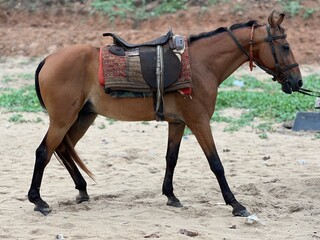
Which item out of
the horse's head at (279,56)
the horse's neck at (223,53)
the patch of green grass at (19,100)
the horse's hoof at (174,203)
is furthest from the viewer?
the patch of green grass at (19,100)

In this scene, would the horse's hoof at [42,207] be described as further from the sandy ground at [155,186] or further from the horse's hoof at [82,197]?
the horse's hoof at [82,197]

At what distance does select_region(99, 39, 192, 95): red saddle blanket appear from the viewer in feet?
21.2

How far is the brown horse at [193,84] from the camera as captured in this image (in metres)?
6.54

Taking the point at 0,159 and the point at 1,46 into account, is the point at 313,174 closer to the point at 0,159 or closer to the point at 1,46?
the point at 0,159

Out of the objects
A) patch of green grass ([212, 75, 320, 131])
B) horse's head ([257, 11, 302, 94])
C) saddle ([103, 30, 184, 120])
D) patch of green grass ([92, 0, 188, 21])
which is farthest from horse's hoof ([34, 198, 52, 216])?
patch of green grass ([92, 0, 188, 21])

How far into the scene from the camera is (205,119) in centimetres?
653

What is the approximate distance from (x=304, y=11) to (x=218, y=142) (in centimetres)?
1060

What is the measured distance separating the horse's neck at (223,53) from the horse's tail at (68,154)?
1.55 meters

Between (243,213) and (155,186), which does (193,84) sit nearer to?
(243,213)

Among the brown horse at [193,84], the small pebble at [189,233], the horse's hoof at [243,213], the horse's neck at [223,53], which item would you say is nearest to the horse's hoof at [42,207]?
the brown horse at [193,84]

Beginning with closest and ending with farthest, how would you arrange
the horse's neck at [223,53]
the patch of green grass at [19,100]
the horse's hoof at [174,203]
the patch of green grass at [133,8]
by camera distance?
the horse's neck at [223,53], the horse's hoof at [174,203], the patch of green grass at [19,100], the patch of green grass at [133,8]

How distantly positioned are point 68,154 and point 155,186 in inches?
48.1

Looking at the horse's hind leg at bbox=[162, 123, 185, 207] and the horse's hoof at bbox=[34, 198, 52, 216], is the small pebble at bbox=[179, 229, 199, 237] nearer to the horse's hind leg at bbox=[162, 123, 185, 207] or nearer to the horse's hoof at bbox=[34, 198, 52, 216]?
the horse's hind leg at bbox=[162, 123, 185, 207]

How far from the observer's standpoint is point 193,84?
21.4ft
